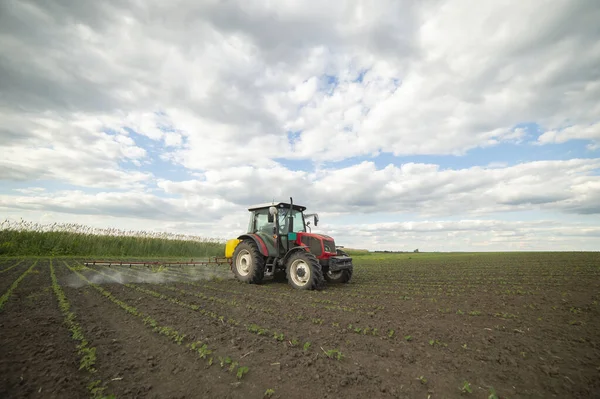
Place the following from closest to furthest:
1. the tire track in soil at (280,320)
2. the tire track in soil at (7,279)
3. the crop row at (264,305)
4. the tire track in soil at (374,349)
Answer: the tire track in soil at (374,349) < the tire track in soil at (280,320) < the crop row at (264,305) < the tire track in soil at (7,279)

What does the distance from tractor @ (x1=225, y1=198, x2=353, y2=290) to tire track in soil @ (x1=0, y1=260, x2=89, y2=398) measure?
5.00 meters

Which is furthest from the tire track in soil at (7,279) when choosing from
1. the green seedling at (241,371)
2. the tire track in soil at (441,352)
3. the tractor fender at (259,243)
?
the green seedling at (241,371)

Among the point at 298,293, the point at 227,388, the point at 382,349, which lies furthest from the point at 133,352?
the point at 298,293

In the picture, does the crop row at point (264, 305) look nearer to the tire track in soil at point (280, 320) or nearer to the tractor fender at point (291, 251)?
the tire track in soil at point (280, 320)

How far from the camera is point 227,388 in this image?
2959 mm

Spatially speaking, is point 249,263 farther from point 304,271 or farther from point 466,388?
point 466,388

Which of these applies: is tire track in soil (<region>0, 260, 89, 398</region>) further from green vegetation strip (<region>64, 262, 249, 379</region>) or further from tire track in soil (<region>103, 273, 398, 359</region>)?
tire track in soil (<region>103, 273, 398, 359</region>)

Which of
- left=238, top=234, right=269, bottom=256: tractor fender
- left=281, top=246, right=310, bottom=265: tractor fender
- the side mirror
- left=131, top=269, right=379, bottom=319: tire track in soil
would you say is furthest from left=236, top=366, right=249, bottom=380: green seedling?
left=238, top=234, right=269, bottom=256: tractor fender

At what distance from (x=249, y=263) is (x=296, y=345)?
19.1 ft

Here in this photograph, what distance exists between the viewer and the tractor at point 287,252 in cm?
822

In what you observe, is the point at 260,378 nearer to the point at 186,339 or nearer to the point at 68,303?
the point at 186,339

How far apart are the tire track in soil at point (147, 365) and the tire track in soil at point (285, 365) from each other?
1.17ft

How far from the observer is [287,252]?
28.3 ft

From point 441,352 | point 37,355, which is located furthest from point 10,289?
point 441,352
